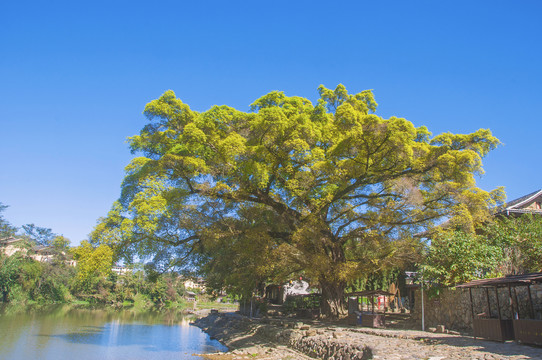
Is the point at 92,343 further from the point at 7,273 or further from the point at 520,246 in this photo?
the point at 7,273

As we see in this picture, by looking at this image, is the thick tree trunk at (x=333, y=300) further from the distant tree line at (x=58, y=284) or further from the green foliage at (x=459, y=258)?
the distant tree line at (x=58, y=284)

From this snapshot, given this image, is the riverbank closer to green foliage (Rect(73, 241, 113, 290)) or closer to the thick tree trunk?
the thick tree trunk

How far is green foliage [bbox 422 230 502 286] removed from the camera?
47.9 feet

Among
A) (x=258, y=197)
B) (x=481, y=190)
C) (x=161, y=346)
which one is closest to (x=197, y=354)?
(x=161, y=346)

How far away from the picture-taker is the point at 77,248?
14.8 m

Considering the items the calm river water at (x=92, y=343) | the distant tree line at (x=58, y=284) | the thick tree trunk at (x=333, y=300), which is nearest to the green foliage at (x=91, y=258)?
the calm river water at (x=92, y=343)

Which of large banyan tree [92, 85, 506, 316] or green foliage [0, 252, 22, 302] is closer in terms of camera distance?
large banyan tree [92, 85, 506, 316]

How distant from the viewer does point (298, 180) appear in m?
16.1

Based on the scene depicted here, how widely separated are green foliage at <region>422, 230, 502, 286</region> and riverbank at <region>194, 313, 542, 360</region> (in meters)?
2.61

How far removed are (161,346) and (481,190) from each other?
19208mm

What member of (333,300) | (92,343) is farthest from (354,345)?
(92,343)

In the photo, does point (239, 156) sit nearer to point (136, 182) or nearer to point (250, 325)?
point (136, 182)

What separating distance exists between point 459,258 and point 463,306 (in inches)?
76.2

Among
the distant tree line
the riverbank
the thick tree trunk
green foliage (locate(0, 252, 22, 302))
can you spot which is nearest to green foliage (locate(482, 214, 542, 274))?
the riverbank
